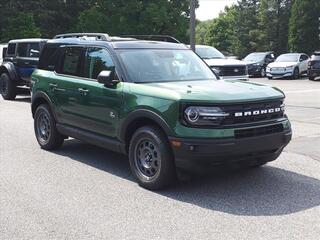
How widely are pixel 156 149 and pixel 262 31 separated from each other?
60.6 meters

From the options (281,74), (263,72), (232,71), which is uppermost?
(232,71)

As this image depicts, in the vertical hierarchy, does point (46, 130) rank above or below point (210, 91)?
below

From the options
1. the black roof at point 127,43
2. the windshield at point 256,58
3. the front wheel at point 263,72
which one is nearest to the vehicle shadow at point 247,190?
the black roof at point 127,43

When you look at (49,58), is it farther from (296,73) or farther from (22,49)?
(296,73)

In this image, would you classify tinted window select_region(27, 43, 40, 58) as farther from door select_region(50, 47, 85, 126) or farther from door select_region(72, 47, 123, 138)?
door select_region(72, 47, 123, 138)

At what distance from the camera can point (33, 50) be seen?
52.3 feet

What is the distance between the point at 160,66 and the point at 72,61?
1.55 m

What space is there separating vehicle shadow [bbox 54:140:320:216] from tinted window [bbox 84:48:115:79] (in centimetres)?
131

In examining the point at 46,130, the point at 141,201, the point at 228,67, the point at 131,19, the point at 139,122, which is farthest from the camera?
the point at 131,19

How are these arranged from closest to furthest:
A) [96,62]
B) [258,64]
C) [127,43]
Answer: [127,43], [96,62], [258,64]

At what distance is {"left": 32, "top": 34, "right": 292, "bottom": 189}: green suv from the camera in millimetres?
5484

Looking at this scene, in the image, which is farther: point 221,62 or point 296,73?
point 296,73

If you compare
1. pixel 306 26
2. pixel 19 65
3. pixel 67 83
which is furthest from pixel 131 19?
pixel 67 83

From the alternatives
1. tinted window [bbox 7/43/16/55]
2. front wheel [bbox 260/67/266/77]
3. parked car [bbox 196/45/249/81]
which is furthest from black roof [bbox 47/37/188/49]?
front wheel [bbox 260/67/266/77]
